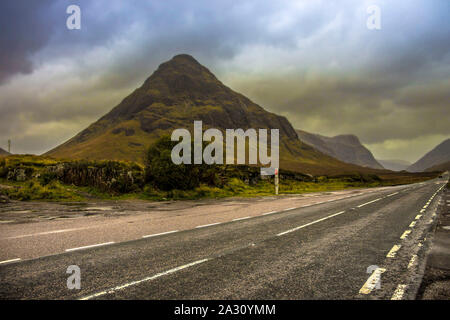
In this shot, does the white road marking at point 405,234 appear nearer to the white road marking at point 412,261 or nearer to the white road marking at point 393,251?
the white road marking at point 393,251

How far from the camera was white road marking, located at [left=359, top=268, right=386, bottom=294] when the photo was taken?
4180 mm

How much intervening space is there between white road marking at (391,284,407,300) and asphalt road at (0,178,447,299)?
15mm

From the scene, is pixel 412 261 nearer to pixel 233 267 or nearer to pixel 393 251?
pixel 393 251

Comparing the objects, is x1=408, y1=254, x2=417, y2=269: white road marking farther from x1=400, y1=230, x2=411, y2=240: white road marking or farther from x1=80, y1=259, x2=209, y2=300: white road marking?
x1=80, y1=259, x2=209, y2=300: white road marking

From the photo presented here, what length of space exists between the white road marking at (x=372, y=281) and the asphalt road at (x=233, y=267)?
2 cm

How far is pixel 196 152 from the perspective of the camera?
23.8 metres

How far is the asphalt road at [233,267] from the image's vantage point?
4109mm

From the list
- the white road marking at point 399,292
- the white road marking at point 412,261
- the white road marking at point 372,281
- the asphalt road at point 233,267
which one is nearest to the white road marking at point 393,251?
the asphalt road at point 233,267

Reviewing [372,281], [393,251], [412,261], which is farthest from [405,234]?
[372,281]

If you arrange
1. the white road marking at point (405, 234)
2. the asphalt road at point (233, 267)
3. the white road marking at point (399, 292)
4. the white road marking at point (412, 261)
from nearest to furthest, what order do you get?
the white road marking at point (399, 292), the asphalt road at point (233, 267), the white road marking at point (412, 261), the white road marking at point (405, 234)

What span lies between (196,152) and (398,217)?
51.6 feet

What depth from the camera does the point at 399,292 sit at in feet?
13.5

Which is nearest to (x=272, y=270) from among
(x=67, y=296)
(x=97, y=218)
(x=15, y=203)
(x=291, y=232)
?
(x=67, y=296)

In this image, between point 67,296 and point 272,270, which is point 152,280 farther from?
point 272,270
